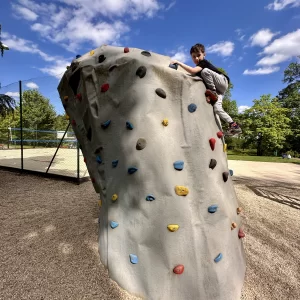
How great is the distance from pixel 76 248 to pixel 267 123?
1218 inches

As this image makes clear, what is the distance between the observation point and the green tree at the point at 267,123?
28403mm

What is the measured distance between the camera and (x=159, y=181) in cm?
234

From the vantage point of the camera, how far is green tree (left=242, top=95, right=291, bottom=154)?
28.4 metres

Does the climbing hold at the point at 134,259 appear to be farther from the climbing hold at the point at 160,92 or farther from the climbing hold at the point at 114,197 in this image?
the climbing hold at the point at 160,92

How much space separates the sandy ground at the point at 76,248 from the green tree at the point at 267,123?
2500cm

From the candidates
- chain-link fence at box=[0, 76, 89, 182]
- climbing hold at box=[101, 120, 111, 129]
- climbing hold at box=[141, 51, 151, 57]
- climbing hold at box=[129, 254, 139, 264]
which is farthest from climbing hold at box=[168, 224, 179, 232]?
chain-link fence at box=[0, 76, 89, 182]

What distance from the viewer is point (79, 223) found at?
4.01 m

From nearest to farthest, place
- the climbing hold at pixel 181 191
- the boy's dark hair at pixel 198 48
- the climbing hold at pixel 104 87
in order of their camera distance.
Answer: the climbing hold at pixel 181 191
the climbing hold at pixel 104 87
the boy's dark hair at pixel 198 48

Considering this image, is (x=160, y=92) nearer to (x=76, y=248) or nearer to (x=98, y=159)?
(x=98, y=159)

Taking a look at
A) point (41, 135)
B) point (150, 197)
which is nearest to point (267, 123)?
point (41, 135)

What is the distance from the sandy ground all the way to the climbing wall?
0.29 m

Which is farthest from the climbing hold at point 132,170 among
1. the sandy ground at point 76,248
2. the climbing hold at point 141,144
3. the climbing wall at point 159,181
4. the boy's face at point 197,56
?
the boy's face at point 197,56

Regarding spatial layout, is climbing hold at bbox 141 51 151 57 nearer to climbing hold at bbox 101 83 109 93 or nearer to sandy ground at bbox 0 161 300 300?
climbing hold at bbox 101 83 109 93

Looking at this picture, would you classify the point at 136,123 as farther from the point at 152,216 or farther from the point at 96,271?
the point at 96,271
